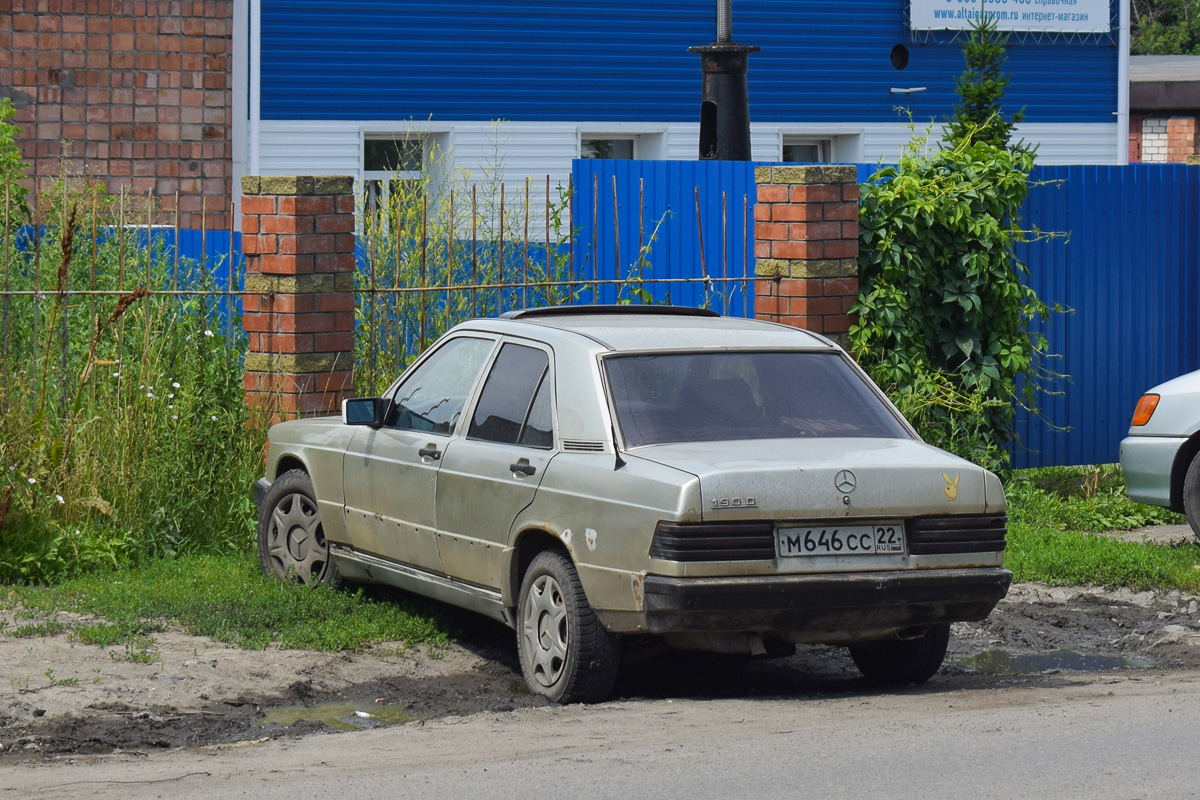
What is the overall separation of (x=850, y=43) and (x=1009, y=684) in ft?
49.6

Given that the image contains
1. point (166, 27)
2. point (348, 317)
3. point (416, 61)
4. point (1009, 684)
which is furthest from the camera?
point (416, 61)

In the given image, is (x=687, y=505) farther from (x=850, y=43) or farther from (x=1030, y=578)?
(x=850, y=43)

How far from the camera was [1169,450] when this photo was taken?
9562mm

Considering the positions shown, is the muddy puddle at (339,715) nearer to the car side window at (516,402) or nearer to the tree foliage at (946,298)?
the car side window at (516,402)

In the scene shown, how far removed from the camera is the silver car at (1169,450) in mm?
9516

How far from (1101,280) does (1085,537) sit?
273 centimetres

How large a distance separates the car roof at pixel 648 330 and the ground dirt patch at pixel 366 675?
141 centimetres

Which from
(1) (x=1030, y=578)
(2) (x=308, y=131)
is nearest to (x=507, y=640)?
(1) (x=1030, y=578)

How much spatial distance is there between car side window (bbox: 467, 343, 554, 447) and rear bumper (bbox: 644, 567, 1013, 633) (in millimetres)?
978

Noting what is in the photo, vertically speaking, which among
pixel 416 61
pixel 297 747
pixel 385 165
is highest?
pixel 416 61

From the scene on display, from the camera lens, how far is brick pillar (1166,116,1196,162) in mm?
31938

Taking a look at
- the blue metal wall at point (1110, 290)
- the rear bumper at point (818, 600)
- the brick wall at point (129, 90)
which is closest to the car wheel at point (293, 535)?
the rear bumper at point (818, 600)

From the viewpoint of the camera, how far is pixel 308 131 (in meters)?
17.8

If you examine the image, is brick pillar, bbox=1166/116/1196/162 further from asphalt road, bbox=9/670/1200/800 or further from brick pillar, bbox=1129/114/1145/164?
asphalt road, bbox=9/670/1200/800
